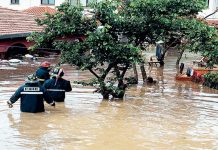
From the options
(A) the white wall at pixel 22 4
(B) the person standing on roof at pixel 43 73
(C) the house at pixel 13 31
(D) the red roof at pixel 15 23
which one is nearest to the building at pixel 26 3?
(A) the white wall at pixel 22 4

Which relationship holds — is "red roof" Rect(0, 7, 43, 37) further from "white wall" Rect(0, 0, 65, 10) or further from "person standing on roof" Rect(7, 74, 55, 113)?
"person standing on roof" Rect(7, 74, 55, 113)

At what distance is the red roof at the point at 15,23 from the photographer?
3562 cm

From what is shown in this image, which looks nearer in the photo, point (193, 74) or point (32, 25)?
point (193, 74)

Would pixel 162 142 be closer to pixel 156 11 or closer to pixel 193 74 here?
pixel 156 11

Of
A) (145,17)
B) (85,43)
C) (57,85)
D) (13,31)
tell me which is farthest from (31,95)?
(13,31)

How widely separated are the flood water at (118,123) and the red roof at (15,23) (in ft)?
49.3

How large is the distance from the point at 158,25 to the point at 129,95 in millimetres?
3518

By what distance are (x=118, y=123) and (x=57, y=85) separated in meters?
3.36

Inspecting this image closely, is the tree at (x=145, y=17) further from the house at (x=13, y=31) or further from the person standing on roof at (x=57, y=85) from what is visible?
the house at (x=13, y=31)

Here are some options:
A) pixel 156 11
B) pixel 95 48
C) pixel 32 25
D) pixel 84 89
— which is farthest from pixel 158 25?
pixel 32 25

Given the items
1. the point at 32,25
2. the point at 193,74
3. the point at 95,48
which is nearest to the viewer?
the point at 95,48

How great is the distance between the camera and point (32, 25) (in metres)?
38.5

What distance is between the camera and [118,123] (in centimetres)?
→ 1406

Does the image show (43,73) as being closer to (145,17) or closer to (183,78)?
(145,17)
